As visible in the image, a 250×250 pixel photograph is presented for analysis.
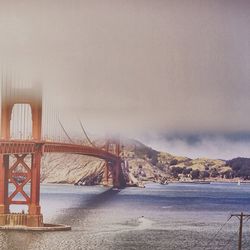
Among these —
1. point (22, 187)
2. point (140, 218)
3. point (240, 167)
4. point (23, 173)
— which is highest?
point (240, 167)

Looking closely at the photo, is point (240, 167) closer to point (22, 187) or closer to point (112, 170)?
point (112, 170)

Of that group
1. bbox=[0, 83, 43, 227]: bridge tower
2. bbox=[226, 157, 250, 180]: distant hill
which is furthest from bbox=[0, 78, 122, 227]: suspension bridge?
bbox=[226, 157, 250, 180]: distant hill

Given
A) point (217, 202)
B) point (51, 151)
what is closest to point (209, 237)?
point (217, 202)

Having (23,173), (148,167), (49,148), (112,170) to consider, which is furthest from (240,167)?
(23,173)

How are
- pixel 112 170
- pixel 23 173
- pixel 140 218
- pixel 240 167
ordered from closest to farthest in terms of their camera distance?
1. pixel 240 167
2. pixel 140 218
3. pixel 23 173
4. pixel 112 170

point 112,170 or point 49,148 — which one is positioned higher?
point 49,148

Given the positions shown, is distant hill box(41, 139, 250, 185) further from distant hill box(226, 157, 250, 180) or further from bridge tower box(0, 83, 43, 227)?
bridge tower box(0, 83, 43, 227)

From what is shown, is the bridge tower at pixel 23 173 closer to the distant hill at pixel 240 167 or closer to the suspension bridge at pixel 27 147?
A: the suspension bridge at pixel 27 147

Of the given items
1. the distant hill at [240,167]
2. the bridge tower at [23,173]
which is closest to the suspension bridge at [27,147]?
the bridge tower at [23,173]
